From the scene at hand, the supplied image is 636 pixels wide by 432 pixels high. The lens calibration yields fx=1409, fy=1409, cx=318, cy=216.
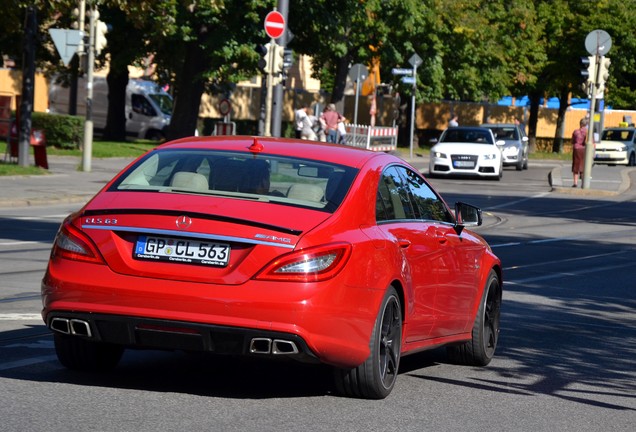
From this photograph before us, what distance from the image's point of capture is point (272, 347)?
705 cm

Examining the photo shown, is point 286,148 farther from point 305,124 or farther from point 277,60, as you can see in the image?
point 305,124

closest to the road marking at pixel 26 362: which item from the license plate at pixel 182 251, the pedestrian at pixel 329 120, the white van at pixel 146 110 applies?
the license plate at pixel 182 251

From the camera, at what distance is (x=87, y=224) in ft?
24.2

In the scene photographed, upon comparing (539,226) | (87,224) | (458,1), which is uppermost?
(458,1)

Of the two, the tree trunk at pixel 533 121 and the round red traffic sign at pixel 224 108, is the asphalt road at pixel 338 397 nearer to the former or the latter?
the round red traffic sign at pixel 224 108

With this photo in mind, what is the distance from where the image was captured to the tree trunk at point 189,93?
43969 mm

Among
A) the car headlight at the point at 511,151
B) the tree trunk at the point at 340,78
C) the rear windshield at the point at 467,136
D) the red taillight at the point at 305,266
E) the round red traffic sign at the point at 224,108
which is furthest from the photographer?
the tree trunk at the point at 340,78

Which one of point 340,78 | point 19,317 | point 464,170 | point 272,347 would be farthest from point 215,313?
point 340,78

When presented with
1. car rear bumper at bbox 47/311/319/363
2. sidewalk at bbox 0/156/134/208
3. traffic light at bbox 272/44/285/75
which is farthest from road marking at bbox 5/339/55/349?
traffic light at bbox 272/44/285/75

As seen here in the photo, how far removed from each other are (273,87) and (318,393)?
69.3 feet

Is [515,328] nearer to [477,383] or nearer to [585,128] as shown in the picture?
[477,383]

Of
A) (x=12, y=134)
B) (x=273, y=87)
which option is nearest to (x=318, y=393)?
(x=273, y=87)

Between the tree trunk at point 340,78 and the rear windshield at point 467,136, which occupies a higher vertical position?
the tree trunk at point 340,78

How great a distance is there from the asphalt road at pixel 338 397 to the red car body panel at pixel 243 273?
449 mm
